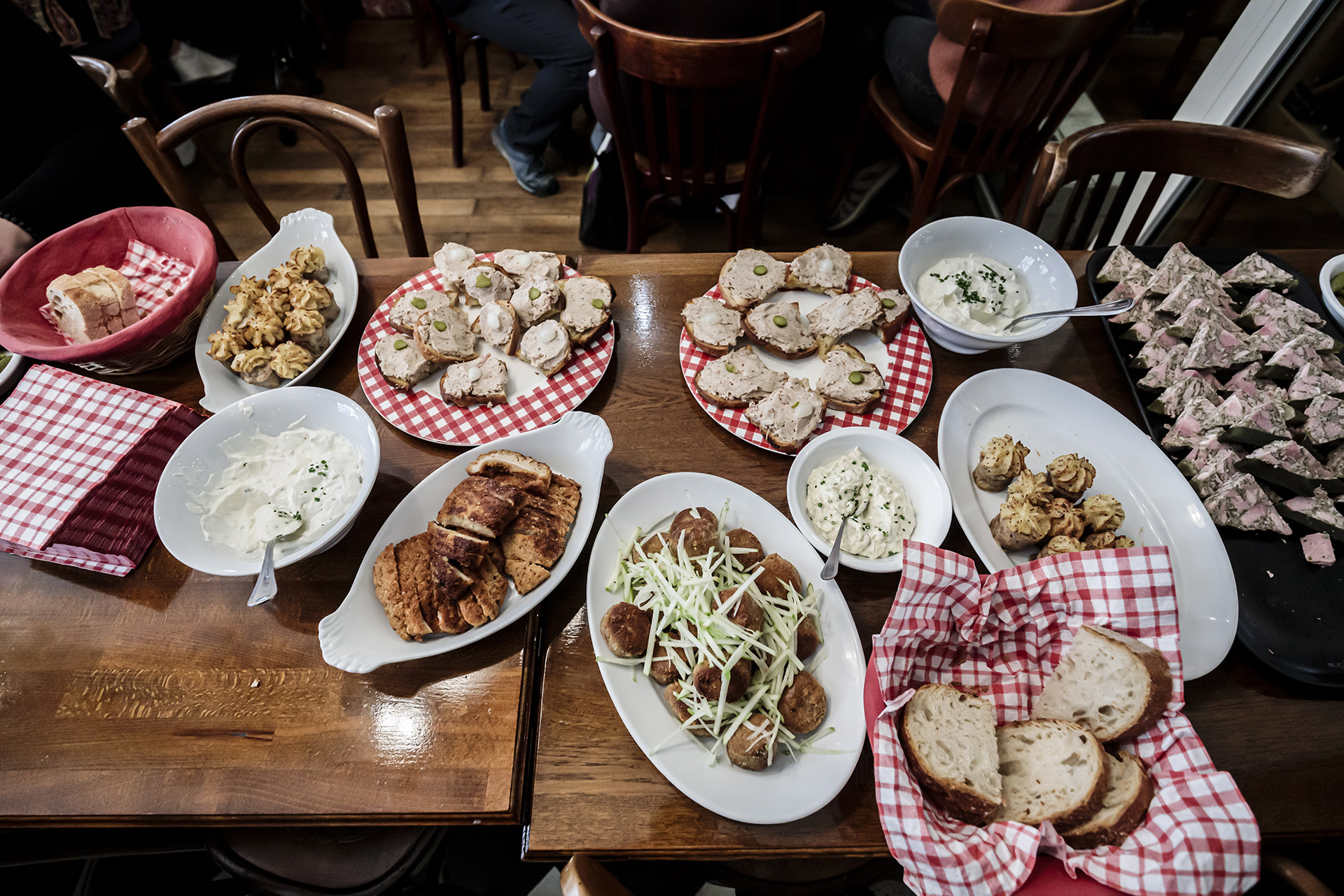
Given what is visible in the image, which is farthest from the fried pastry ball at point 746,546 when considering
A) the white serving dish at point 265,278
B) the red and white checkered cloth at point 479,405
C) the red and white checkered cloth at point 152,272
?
the red and white checkered cloth at point 152,272

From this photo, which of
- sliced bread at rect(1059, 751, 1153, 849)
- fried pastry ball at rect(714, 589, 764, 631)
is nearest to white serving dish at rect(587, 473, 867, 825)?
fried pastry ball at rect(714, 589, 764, 631)

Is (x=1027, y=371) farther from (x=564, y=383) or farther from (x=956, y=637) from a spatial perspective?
(x=564, y=383)

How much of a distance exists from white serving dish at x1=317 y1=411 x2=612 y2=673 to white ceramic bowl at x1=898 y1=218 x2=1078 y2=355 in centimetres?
100

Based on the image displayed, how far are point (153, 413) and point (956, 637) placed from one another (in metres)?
1.89

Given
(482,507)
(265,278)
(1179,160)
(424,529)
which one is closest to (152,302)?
(265,278)

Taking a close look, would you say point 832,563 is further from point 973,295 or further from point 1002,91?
point 1002,91

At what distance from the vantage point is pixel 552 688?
139 centimetres

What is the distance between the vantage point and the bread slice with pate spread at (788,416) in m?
1.71

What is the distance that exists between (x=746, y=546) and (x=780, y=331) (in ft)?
2.29

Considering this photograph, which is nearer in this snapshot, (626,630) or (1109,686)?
(1109,686)

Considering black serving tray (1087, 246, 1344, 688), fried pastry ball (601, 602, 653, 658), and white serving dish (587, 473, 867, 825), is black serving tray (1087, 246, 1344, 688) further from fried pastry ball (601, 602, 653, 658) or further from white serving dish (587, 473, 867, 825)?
fried pastry ball (601, 602, 653, 658)

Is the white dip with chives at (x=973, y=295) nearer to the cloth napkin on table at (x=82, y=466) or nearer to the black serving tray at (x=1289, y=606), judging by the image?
the black serving tray at (x=1289, y=606)

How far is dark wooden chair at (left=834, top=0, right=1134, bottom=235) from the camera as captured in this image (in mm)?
2133

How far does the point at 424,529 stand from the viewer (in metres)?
1.55
